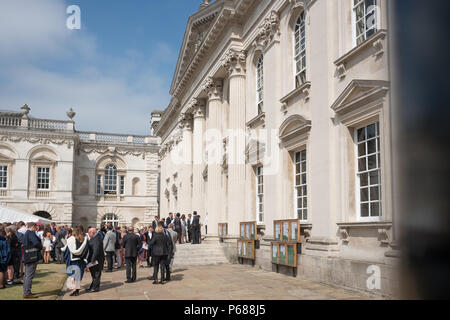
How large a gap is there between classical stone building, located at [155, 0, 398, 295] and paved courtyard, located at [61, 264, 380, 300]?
2.32ft

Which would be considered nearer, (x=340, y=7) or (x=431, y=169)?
(x=431, y=169)

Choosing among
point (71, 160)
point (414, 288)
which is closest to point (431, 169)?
point (414, 288)

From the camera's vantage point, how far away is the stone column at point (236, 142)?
1912cm

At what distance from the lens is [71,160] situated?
4428 cm

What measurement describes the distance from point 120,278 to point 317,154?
26.0 ft

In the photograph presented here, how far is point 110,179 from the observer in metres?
48.4

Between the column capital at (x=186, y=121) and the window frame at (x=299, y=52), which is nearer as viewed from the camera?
the window frame at (x=299, y=52)

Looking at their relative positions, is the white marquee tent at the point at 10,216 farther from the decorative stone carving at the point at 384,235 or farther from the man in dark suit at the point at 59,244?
the decorative stone carving at the point at 384,235

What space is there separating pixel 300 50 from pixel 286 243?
6705 millimetres

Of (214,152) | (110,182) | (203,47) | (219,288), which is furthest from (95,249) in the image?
(110,182)

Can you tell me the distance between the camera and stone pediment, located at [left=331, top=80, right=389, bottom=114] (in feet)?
32.6

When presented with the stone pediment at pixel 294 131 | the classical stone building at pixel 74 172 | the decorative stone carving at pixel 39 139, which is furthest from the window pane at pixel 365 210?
the decorative stone carving at pixel 39 139

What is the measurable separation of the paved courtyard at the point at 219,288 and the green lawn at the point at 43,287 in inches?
27.9
